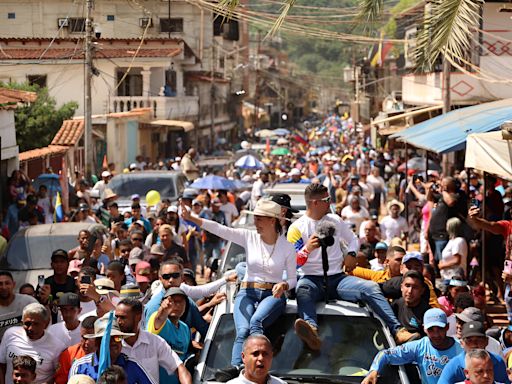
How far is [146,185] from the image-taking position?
21375mm

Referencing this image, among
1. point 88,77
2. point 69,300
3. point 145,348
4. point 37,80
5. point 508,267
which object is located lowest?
point 508,267

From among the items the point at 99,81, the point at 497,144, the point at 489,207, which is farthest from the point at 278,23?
the point at 99,81

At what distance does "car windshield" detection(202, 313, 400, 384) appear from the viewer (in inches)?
288

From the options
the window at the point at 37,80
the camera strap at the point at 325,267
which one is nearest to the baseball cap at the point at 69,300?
the camera strap at the point at 325,267

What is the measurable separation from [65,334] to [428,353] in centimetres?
270

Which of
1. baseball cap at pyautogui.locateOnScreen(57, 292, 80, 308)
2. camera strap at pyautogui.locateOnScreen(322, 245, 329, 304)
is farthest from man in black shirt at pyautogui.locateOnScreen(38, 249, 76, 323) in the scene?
camera strap at pyautogui.locateOnScreen(322, 245, 329, 304)

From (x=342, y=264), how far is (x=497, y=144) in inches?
135

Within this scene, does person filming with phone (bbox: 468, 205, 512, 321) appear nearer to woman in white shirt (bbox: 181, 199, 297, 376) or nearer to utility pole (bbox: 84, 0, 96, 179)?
woman in white shirt (bbox: 181, 199, 297, 376)

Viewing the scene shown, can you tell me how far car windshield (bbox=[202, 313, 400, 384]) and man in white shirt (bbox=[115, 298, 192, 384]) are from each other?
32 cm

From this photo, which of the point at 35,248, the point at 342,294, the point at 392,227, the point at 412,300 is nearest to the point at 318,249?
the point at 342,294

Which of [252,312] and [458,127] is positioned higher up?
[458,127]

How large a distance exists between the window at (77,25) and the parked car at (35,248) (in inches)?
308

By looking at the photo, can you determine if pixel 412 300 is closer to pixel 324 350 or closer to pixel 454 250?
pixel 324 350

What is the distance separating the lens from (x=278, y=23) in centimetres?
1018
